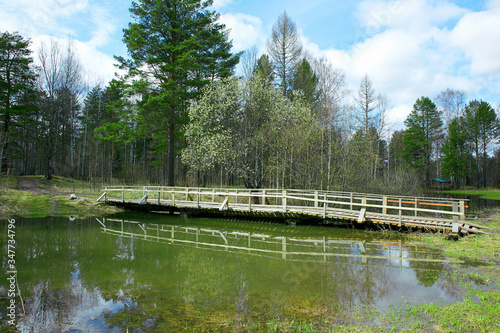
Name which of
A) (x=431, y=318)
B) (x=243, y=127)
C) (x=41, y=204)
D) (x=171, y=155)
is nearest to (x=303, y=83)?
(x=243, y=127)

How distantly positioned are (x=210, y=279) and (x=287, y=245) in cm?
477

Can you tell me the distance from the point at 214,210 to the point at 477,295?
46.9 feet

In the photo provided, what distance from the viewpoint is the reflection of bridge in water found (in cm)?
934

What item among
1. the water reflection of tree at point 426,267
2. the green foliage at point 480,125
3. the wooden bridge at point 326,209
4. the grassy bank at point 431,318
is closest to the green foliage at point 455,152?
the green foliage at point 480,125

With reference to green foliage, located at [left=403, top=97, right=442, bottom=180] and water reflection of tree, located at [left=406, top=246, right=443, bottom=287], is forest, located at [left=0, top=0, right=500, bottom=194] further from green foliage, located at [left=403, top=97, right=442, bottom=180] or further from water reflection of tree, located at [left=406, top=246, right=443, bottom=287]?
green foliage, located at [left=403, top=97, right=442, bottom=180]

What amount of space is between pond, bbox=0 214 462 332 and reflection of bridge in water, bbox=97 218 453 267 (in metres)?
0.04

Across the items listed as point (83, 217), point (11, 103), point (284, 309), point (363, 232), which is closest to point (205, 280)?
point (284, 309)

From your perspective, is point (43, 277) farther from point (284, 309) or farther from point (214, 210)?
point (214, 210)

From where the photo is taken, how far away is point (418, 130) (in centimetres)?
4703

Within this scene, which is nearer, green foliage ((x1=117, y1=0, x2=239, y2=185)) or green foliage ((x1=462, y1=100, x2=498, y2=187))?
green foliage ((x1=117, y1=0, x2=239, y2=185))

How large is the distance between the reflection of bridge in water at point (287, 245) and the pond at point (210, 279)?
4 centimetres

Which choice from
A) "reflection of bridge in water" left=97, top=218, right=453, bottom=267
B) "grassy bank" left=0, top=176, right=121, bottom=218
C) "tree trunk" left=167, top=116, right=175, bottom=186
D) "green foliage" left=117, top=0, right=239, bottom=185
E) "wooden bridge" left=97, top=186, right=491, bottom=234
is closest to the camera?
"reflection of bridge in water" left=97, top=218, right=453, bottom=267

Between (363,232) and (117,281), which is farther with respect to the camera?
(363,232)

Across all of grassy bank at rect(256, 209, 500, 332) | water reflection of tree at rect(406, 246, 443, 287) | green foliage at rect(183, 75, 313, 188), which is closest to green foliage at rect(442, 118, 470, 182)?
green foliage at rect(183, 75, 313, 188)
